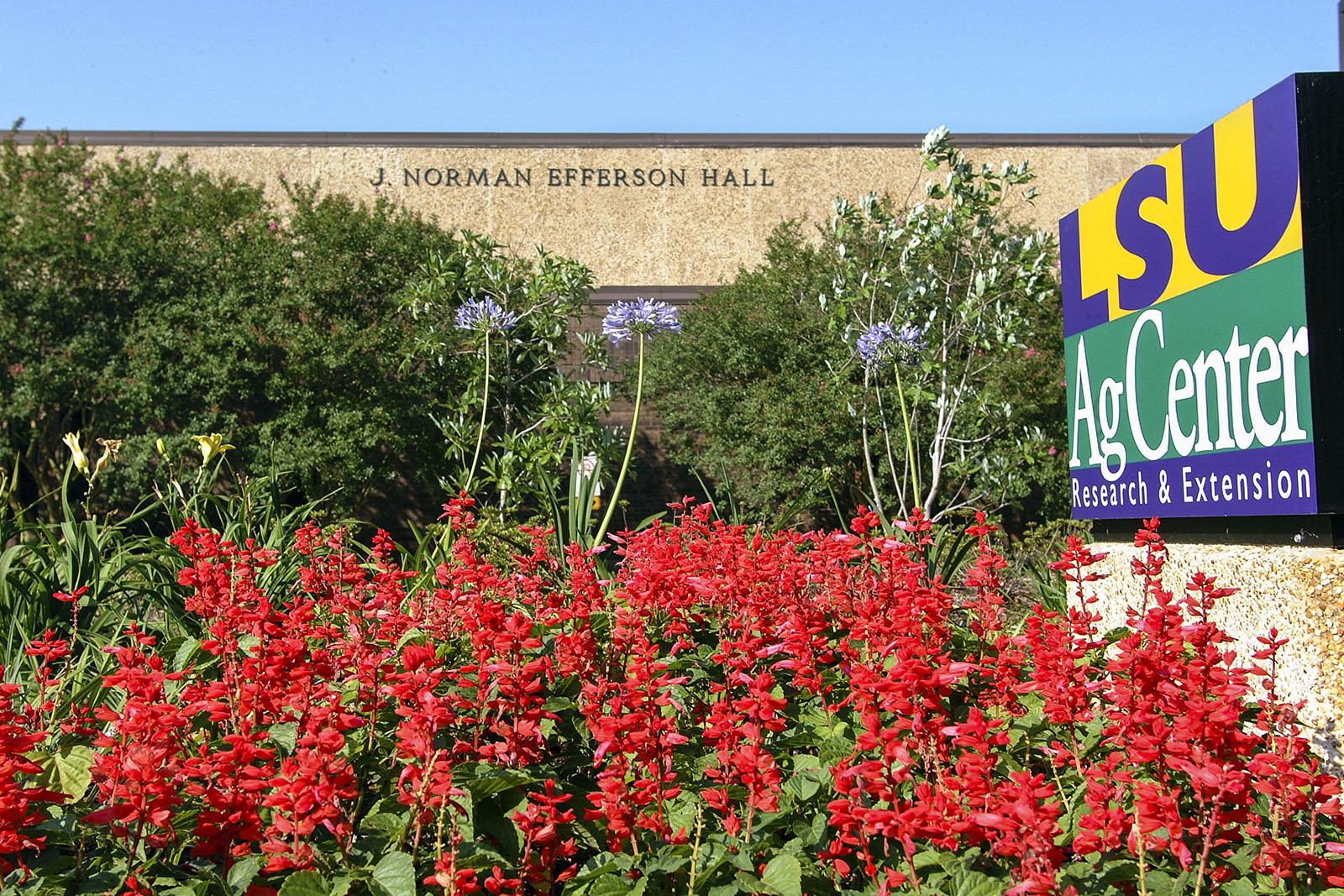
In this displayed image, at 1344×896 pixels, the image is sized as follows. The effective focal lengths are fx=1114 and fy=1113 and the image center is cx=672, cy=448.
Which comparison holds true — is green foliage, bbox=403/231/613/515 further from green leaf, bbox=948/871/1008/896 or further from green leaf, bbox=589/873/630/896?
green leaf, bbox=948/871/1008/896

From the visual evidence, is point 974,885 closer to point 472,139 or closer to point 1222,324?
point 1222,324

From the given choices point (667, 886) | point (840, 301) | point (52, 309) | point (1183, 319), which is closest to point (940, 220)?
point (840, 301)

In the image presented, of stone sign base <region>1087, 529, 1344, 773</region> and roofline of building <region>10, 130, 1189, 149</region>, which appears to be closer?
stone sign base <region>1087, 529, 1344, 773</region>

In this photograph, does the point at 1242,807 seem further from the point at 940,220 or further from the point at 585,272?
the point at 585,272

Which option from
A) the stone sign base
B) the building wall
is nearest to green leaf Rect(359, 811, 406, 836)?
the stone sign base

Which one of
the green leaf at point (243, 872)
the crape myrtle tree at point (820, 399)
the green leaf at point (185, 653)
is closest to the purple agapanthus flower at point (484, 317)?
the crape myrtle tree at point (820, 399)

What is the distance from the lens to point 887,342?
7.41m

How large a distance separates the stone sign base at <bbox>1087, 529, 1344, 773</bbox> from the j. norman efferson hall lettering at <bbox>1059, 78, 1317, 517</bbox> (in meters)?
0.15

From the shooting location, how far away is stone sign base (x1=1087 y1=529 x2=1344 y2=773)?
9.66 feet

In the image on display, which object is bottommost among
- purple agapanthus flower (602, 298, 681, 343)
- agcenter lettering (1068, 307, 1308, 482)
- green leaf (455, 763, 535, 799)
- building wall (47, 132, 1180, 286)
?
green leaf (455, 763, 535, 799)

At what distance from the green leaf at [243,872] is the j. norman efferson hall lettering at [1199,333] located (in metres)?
2.85

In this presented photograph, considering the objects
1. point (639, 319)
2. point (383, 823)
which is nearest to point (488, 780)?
point (383, 823)

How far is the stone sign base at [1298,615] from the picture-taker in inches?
116

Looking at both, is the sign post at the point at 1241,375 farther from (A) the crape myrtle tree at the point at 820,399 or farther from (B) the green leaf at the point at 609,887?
(A) the crape myrtle tree at the point at 820,399
